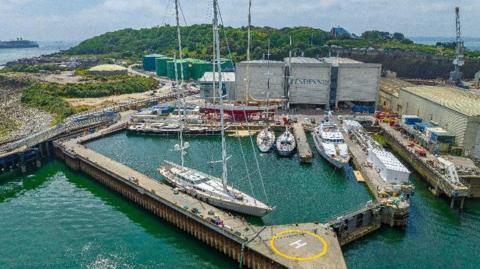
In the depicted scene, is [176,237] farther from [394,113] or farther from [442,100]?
[394,113]

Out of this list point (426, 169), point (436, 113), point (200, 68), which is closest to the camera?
point (426, 169)

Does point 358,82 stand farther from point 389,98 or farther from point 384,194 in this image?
point 384,194

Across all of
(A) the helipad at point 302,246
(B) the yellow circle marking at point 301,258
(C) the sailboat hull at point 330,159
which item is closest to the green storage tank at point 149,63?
(C) the sailboat hull at point 330,159

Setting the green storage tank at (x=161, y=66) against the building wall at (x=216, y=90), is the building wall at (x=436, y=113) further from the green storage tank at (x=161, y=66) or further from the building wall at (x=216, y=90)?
the green storage tank at (x=161, y=66)

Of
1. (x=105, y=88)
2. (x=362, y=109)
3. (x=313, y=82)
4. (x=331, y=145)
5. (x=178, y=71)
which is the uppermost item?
(x=313, y=82)

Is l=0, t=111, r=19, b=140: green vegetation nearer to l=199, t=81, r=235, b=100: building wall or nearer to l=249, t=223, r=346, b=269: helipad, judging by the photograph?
l=199, t=81, r=235, b=100: building wall

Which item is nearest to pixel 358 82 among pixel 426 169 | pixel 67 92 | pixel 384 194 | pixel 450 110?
pixel 450 110

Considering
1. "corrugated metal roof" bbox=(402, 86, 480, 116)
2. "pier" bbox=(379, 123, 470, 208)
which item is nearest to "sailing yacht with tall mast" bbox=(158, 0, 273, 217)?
"pier" bbox=(379, 123, 470, 208)
